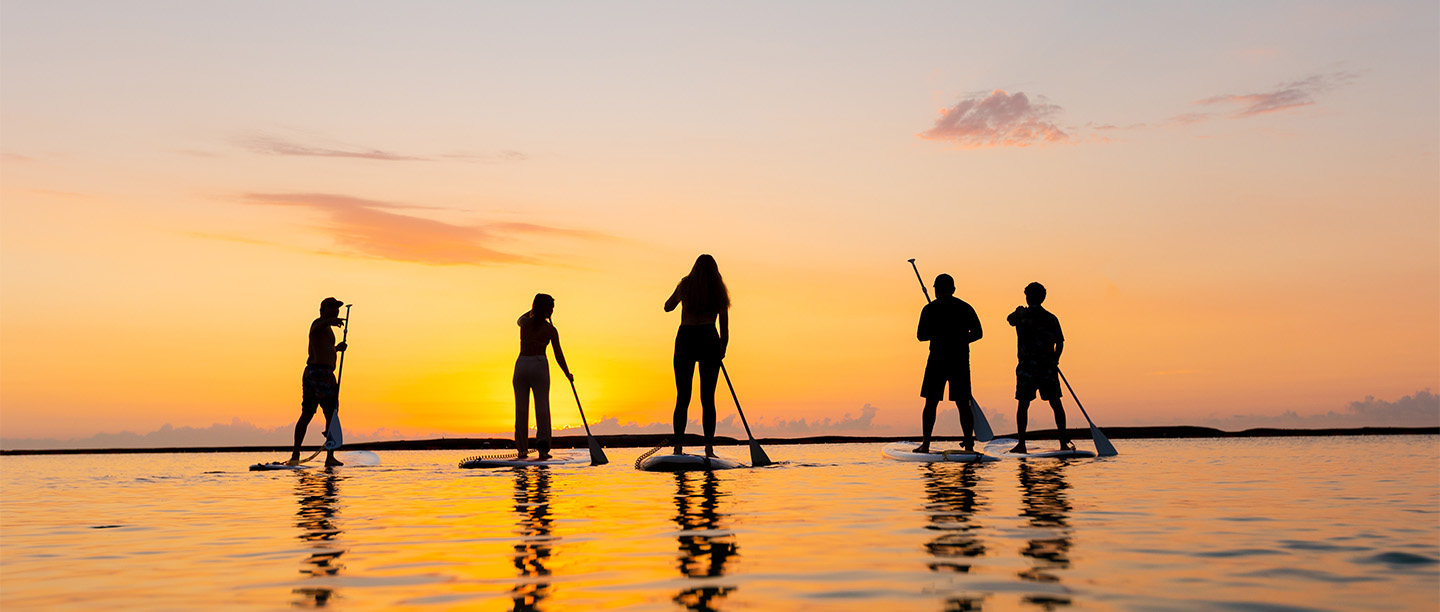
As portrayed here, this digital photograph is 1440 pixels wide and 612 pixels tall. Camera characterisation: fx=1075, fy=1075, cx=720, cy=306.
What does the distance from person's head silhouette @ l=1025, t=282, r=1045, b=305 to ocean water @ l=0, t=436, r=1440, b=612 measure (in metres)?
6.21

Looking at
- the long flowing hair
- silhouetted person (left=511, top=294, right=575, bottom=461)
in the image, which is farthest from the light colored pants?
the long flowing hair

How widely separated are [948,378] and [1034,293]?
2326mm

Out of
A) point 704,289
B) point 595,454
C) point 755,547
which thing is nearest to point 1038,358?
point 704,289

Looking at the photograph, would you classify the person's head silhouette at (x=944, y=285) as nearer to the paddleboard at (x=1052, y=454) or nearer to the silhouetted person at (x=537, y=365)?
the paddleboard at (x=1052, y=454)

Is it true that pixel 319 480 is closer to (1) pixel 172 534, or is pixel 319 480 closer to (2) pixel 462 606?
(1) pixel 172 534

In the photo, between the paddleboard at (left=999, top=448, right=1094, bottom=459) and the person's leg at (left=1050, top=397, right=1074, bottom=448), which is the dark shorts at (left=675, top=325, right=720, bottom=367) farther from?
the person's leg at (left=1050, top=397, right=1074, bottom=448)

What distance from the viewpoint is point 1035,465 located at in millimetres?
13656

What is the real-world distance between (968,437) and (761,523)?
9.32 meters

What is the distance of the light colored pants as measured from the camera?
15.4 metres

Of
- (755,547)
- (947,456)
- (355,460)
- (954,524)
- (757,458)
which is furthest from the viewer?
(355,460)

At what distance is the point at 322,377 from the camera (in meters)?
16.5

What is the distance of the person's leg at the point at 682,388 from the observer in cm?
1353

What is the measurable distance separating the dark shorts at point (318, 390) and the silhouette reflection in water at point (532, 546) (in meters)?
6.97

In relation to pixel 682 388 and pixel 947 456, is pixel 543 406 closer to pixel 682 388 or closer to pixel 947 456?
pixel 682 388
